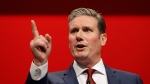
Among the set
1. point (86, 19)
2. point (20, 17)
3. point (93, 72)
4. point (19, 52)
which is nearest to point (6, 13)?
point (20, 17)

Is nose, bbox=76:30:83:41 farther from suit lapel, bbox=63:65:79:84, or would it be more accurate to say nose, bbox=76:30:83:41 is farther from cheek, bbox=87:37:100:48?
suit lapel, bbox=63:65:79:84

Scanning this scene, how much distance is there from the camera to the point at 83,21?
1679 mm

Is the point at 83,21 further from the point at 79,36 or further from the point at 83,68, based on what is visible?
the point at 83,68

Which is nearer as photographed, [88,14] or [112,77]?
[112,77]

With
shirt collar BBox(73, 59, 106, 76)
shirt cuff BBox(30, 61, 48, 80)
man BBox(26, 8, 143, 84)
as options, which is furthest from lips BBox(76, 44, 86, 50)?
shirt cuff BBox(30, 61, 48, 80)

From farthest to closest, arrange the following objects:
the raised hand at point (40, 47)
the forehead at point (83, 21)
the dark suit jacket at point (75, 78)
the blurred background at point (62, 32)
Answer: the blurred background at point (62, 32) → the forehead at point (83, 21) → the dark suit jacket at point (75, 78) → the raised hand at point (40, 47)

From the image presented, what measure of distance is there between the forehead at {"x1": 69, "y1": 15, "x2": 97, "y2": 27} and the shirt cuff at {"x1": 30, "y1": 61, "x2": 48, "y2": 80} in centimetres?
45

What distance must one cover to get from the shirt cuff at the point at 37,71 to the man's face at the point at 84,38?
35 cm

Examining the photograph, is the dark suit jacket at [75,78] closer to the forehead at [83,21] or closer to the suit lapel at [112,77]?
the suit lapel at [112,77]

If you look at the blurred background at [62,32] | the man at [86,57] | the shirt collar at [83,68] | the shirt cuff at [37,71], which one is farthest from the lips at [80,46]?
the blurred background at [62,32]

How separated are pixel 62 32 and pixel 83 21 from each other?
427 millimetres

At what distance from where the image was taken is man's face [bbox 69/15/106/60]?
162 cm

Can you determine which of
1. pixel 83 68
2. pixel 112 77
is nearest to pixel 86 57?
pixel 83 68

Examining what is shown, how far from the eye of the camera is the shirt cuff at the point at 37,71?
1287 mm
